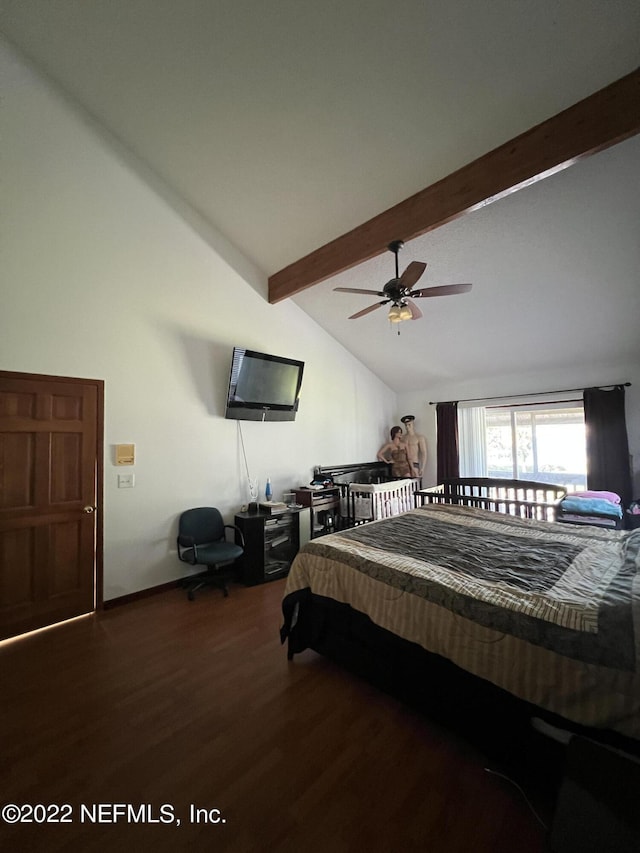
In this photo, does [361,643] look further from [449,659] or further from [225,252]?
[225,252]

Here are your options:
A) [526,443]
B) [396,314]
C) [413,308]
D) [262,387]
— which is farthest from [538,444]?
[262,387]

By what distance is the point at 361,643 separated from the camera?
191 centimetres

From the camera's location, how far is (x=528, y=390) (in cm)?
487

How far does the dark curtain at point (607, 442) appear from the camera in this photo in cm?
410

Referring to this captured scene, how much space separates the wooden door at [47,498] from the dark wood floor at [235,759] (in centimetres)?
44

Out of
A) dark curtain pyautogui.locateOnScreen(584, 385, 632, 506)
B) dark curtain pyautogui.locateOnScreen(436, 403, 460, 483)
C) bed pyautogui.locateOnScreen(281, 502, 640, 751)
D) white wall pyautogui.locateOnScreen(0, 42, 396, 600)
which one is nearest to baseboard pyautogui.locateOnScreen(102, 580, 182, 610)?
white wall pyautogui.locateOnScreen(0, 42, 396, 600)

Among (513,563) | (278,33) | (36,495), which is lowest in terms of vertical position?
(513,563)

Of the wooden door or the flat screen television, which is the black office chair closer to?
the wooden door

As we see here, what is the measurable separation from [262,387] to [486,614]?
298cm

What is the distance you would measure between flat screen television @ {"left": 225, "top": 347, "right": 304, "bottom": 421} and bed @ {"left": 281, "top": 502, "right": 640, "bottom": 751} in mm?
1901

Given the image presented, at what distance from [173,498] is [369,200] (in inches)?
130

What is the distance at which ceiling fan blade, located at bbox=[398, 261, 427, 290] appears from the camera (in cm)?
249

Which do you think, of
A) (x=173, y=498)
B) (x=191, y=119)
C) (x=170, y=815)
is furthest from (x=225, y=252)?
(x=170, y=815)

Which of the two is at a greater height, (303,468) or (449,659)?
(303,468)
